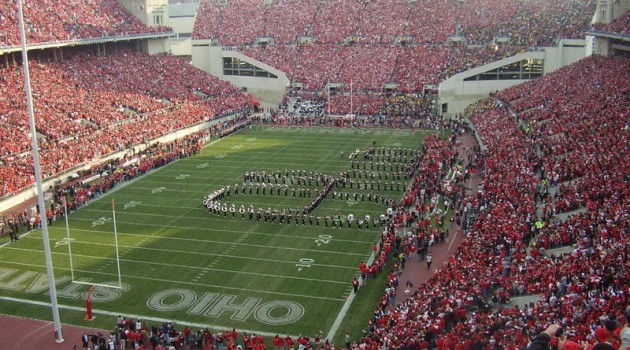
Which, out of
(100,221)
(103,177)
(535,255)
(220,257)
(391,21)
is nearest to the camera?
(535,255)

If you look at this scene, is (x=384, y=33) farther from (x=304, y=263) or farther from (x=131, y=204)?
(x=304, y=263)

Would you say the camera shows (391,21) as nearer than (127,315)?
No

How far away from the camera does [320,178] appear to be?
3080cm

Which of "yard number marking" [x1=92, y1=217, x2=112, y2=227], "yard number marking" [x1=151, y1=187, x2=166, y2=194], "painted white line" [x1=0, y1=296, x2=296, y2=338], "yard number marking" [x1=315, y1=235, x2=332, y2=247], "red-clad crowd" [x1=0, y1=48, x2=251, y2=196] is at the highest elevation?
"red-clad crowd" [x1=0, y1=48, x2=251, y2=196]

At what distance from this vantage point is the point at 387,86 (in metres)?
51.8

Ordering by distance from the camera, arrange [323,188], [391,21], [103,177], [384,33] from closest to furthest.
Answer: [323,188]
[103,177]
[384,33]
[391,21]

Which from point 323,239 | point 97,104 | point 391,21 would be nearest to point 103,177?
point 97,104

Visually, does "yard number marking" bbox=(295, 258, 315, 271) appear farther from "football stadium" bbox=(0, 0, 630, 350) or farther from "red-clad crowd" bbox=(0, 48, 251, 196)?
"red-clad crowd" bbox=(0, 48, 251, 196)

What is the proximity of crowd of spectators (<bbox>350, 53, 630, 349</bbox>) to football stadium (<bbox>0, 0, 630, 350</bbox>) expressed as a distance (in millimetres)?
80

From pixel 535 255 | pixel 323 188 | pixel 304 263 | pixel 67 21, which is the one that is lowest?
pixel 304 263

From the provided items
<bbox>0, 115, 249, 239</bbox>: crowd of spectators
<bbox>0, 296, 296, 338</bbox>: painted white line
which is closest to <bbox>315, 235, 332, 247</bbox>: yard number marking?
<bbox>0, 296, 296, 338</bbox>: painted white line

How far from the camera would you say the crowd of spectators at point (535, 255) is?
13.2 m

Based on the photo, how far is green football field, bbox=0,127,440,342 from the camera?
18.7 m

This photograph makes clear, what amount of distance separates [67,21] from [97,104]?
9444mm
